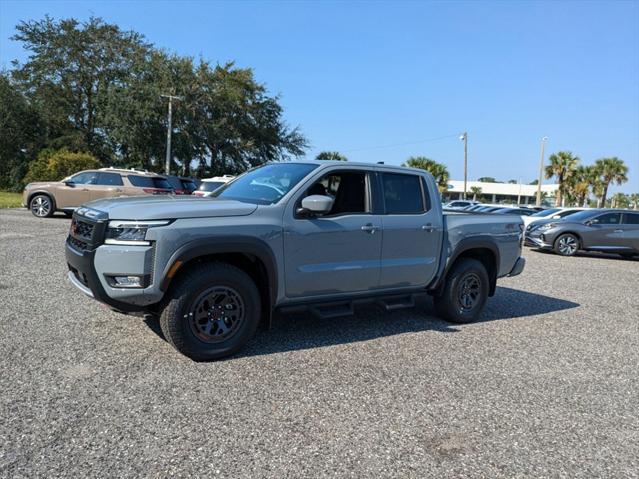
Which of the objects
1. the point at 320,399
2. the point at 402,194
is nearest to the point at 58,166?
the point at 402,194

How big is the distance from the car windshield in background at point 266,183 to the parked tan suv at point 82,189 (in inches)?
444

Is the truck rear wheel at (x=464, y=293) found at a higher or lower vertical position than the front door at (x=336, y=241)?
lower

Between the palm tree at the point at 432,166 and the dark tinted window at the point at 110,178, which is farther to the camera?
the palm tree at the point at 432,166

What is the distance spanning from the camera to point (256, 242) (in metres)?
4.21

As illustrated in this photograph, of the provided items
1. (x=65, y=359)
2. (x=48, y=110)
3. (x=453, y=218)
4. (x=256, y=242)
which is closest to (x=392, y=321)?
(x=453, y=218)

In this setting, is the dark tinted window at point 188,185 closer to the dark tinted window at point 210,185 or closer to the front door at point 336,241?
the dark tinted window at point 210,185

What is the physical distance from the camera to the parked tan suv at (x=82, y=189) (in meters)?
15.4

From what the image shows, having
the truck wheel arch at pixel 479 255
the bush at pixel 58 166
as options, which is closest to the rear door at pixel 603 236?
the truck wheel arch at pixel 479 255

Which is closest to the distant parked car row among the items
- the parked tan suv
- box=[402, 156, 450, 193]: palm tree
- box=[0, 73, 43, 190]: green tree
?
the parked tan suv

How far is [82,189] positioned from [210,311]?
13.3 metres

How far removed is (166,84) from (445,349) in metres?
35.0

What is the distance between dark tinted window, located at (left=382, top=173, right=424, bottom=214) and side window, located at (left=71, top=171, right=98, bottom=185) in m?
13.0

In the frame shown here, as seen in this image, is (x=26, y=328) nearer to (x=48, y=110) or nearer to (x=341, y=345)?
(x=341, y=345)

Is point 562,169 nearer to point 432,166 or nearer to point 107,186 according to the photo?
point 432,166
